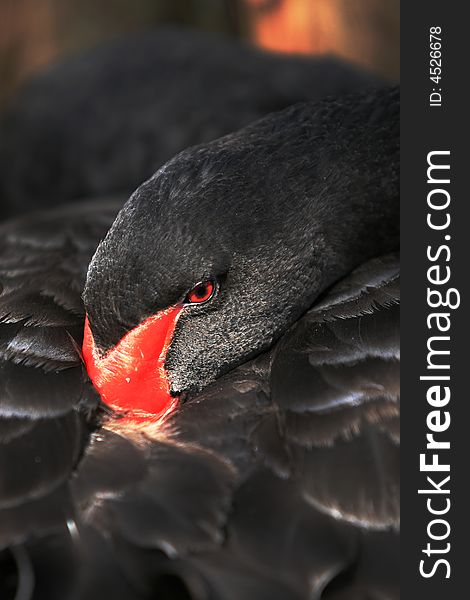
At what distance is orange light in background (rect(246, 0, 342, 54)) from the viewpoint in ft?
13.7

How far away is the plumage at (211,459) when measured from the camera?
165 centimetres

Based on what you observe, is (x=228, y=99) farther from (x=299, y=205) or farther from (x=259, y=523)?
(x=259, y=523)

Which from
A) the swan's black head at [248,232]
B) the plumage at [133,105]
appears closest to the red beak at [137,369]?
the swan's black head at [248,232]

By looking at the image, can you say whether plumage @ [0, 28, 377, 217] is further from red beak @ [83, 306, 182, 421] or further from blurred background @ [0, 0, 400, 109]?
red beak @ [83, 306, 182, 421]

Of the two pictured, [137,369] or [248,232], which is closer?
[137,369]

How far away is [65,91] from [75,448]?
9.12ft

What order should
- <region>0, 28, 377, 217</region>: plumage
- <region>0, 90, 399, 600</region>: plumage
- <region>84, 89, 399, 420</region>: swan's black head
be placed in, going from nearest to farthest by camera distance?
<region>0, 90, 399, 600</region>: plumage < <region>84, 89, 399, 420</region>: swan's black head < <region>0, 28, 377, 217</region>: plumage

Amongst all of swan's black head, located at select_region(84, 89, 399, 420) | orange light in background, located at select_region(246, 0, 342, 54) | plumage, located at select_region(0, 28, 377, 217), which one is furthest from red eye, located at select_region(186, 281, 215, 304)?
orange light in background, located at select_region(246, 0, 342, 54)

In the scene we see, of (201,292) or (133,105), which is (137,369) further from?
(133,105)

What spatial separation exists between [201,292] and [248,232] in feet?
0.60

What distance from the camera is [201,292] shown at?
215 cm

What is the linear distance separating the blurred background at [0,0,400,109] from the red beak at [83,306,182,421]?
251cm

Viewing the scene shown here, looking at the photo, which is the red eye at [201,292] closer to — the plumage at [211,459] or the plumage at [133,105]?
the plumage at [211,459]

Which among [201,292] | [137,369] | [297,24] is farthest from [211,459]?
[297,24]
